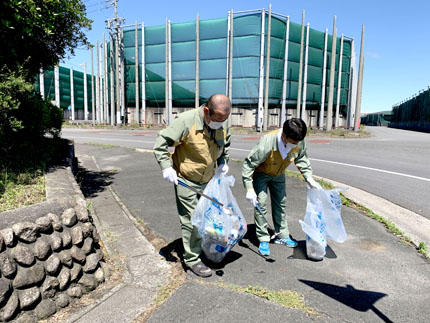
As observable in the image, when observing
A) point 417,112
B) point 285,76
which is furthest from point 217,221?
point 417,112

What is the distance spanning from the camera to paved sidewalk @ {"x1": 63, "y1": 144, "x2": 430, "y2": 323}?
258 centimetres

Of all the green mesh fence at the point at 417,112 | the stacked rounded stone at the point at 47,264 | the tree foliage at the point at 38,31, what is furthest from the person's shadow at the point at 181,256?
the green mesh fence at the point at 417,112

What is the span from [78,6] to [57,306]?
4.74 metres

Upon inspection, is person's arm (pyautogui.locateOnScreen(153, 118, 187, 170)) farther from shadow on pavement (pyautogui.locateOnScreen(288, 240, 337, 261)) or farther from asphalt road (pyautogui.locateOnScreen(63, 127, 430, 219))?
asphalt road (pyautogui.locateOnScreen(63, 127, 430, 219))

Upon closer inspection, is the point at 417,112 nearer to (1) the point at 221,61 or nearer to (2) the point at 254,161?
(1) the point at 221,61

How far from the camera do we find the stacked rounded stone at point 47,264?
94.3 inches

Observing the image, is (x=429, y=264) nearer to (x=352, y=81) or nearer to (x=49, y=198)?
(x=49, y=198)

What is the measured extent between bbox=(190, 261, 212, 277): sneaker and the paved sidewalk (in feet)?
0.20

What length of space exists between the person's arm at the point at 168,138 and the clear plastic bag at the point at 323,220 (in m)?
1.61

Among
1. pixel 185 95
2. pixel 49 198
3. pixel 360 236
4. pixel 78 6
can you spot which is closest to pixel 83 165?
pixel 78 6

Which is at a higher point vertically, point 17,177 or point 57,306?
point 17,177

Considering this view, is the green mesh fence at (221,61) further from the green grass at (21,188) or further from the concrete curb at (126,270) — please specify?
the green grass at (21,188)

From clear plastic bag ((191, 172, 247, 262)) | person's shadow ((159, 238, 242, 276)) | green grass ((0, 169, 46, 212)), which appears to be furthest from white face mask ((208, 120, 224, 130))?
green grass ((0, 169, 46, 212))

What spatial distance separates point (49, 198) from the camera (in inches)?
135
